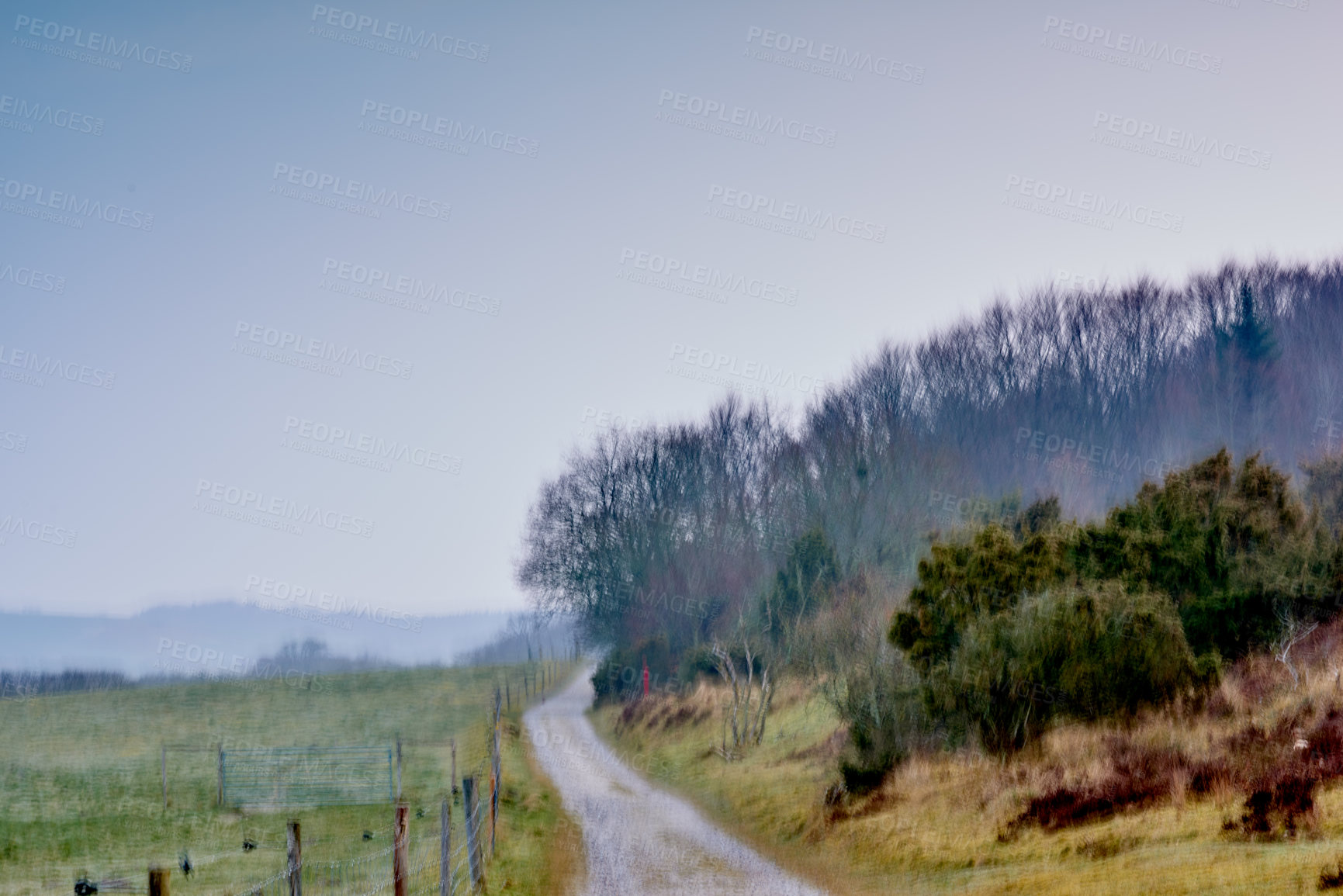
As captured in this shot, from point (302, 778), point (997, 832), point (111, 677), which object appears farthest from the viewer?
point (111, 677)

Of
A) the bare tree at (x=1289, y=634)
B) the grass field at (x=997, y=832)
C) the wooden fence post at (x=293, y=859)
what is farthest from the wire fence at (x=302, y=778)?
the bare tree at (x=1289, y=634)

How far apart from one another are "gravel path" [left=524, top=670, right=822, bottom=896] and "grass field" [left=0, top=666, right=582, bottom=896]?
599mm

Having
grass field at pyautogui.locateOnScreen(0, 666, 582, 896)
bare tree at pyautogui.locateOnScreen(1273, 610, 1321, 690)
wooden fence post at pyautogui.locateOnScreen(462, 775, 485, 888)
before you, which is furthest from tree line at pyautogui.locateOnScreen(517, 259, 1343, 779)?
wooden fence post at pyautogui.locateOnScreen(462, 775, 485, 888)

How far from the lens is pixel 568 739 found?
119 ft

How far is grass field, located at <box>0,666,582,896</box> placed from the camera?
56.4 ft

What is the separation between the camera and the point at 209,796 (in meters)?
25.0

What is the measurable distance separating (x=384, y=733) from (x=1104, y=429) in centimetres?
3961

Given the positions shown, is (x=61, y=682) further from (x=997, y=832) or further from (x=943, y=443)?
(x=997, y=832)

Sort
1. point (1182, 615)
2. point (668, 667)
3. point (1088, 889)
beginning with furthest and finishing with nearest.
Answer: point (668, 667)
point (1182, 615)
point (1088, 889)

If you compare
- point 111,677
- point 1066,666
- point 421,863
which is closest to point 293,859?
point 421,863

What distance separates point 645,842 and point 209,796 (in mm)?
12125

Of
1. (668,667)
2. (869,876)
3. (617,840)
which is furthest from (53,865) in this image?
(668,667)

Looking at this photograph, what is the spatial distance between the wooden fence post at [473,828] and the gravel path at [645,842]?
1434 mm

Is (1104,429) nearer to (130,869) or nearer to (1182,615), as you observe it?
(1182,615)
